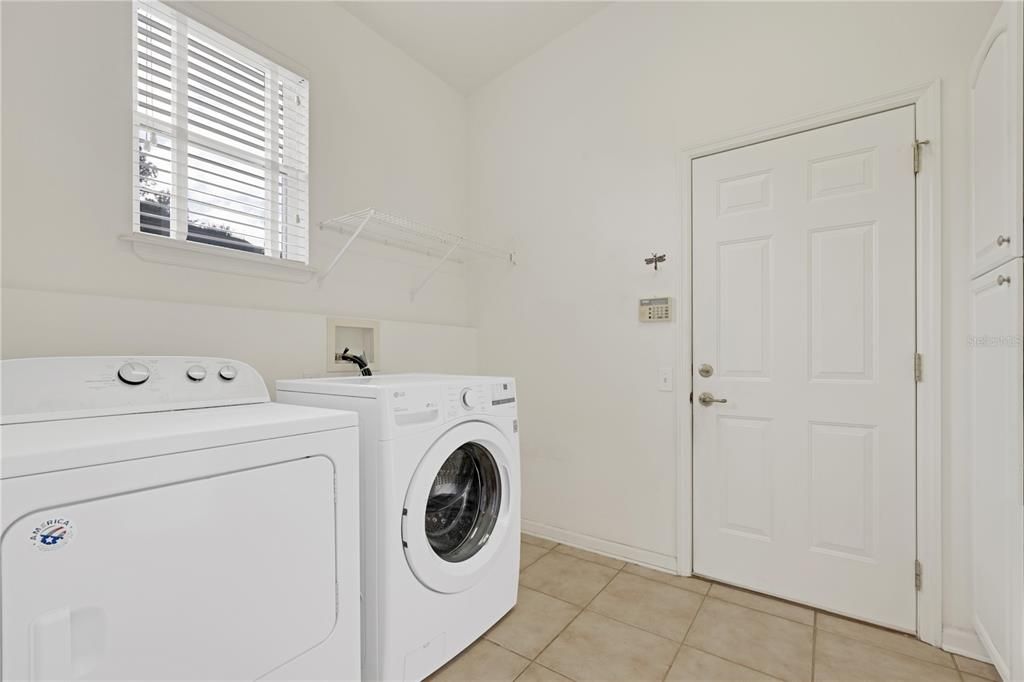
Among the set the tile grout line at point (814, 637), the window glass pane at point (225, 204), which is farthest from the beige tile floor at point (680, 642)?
the window glass pane at point (225, 204)

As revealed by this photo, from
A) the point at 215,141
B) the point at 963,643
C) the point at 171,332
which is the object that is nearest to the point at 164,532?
the point at 171,332

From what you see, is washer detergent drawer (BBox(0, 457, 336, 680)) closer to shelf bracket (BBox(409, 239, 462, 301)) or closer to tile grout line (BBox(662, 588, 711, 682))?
tile grout line (BBox(662, 588, 711, 682))

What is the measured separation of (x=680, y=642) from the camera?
1.61 meters

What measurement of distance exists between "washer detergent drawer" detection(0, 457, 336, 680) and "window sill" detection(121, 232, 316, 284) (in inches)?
43.4

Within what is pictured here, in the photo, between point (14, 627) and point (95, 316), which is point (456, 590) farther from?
point (95, 316)

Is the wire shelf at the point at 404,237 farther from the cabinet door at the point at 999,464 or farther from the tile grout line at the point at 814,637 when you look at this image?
the tile grout line at the point at 814,637

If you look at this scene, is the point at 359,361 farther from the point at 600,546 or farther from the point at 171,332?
the point at 600,546

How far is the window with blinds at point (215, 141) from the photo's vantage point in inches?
64.0

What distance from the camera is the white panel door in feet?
5.46

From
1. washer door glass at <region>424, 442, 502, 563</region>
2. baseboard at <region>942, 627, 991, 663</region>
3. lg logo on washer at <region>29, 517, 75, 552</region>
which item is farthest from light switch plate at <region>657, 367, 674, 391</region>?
lg logo on washer at <region>29, 517, 75, 552</region>

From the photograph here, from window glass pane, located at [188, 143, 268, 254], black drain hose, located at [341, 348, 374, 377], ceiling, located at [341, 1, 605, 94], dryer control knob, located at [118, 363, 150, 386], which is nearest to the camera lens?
dryer control knob, located at [118, 363, 150, 386]

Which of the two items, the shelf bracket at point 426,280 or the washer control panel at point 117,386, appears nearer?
the washer control panel at point 117,386

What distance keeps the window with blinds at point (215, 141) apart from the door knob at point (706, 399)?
1.92m

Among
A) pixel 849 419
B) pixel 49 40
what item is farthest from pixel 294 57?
pixel 849 419
